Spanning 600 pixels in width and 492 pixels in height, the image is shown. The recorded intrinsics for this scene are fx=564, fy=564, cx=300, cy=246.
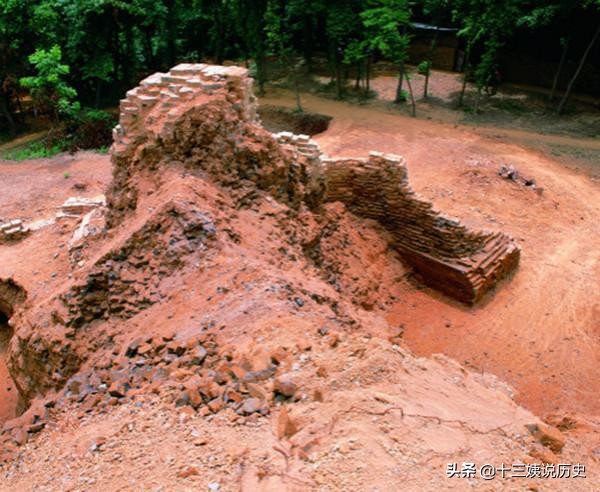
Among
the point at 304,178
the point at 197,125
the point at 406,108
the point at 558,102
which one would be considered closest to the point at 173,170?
the point at 197,125

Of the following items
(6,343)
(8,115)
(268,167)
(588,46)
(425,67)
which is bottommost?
(6,343)

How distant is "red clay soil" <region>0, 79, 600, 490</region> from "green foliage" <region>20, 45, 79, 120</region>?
9295 millimetres

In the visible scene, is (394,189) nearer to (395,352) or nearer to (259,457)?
(395,352)

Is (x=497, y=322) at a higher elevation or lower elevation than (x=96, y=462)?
lower

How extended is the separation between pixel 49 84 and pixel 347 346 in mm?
18339

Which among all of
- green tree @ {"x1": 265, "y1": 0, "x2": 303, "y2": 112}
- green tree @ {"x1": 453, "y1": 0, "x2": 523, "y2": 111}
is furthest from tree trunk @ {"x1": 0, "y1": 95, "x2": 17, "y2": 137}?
green tree @ {"x1": 453, "y1": 0, "x2": 523, "y2": 111}

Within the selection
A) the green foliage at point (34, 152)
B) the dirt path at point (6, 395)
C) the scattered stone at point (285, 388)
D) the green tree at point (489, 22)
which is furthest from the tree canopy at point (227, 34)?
the scattered stone at point (285, 388)

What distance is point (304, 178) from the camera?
9.53 m

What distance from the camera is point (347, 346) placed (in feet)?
18.8

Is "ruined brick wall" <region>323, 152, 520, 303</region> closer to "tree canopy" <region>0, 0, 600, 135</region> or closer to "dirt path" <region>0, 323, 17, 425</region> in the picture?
"dirt path" <region>0, 323, 17, 425</region>

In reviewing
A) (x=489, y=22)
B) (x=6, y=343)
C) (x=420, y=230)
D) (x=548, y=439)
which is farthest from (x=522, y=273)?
(x=489, y=22)

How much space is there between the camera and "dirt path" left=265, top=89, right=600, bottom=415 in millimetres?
9398

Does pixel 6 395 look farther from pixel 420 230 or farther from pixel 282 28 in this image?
pixel 282 28

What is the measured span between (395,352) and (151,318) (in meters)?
2.84
